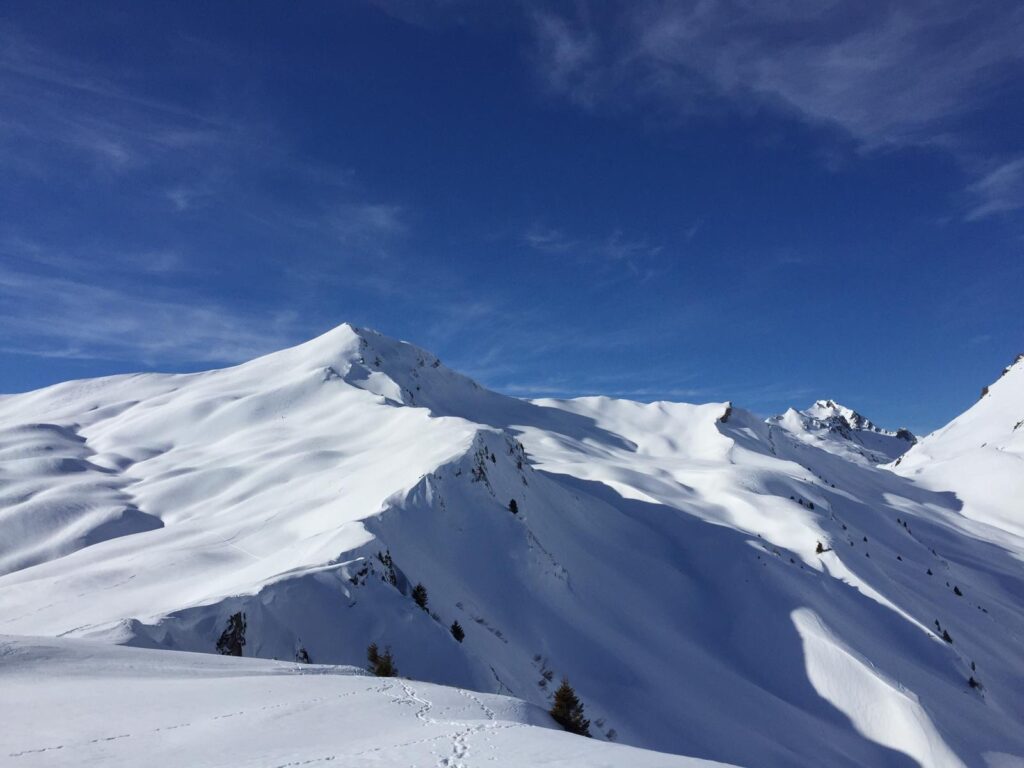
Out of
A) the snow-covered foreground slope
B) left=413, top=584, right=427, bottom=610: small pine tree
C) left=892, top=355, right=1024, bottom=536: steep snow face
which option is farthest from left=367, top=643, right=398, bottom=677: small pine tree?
left=892, top=355, right=1024, bottom=536: steep snow face

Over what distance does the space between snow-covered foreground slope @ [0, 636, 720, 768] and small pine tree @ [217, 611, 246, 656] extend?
312cm

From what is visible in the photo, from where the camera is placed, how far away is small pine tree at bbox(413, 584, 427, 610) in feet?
→ 68.5

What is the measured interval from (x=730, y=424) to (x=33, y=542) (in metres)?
86.4

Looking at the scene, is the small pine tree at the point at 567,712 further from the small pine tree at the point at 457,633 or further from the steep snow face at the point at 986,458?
the steep snow face at the point at 986,458

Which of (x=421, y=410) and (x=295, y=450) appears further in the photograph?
(x=421, y=410)

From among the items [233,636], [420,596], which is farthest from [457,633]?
A: [233,636]

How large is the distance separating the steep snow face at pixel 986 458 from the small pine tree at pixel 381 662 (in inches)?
4006

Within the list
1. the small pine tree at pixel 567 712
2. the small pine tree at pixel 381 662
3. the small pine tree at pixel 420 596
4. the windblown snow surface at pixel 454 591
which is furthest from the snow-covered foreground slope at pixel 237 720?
the small pine tree at pixel 420 596

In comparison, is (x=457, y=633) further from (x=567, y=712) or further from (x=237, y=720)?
(x=237, y=720)

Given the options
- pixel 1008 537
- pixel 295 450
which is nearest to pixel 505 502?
pixel 295 450

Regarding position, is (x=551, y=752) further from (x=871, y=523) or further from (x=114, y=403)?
(x=114, y=403)

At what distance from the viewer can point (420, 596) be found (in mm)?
21109

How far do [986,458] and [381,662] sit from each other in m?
127

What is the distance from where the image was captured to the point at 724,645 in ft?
121
